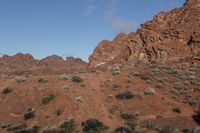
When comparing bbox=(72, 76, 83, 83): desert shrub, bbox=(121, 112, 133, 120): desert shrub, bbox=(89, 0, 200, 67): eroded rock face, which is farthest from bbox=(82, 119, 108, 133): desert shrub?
bbox=(89, 0, 200, 67): eroded rock face

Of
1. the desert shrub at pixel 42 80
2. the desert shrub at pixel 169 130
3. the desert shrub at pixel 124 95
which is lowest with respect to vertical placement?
the desert shrub at pixel 169 130

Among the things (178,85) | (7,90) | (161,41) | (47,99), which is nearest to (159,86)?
(178,85)

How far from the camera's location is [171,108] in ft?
84.1

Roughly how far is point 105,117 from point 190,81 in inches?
527


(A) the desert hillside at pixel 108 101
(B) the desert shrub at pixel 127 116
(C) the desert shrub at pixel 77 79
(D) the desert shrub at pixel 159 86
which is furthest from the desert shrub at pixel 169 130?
(C) the desert shrub at pixel 77 79

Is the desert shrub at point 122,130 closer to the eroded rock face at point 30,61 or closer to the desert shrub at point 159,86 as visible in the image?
the desert shrub at point 159,86

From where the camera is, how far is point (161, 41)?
52719mm

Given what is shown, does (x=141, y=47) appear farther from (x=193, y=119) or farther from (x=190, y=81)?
(x=193, y=119)

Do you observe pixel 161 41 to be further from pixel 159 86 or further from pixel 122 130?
Answer: pixel 122 130

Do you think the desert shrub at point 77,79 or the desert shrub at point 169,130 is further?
the desert shrub at point 77,79

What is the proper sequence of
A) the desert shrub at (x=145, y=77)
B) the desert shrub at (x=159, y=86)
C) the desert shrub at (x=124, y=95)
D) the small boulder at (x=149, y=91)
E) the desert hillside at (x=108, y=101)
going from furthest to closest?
the desert shrub at (x=145, y=77) → the desert shrub at (x=159, y=86) → the small boulder at (x=149, y=91) → the desert shrub at (x=124, y=95) → the desert hillside at (x=108, y=101)

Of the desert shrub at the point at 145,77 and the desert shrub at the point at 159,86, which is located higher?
the desert shrub at the point at 145,77

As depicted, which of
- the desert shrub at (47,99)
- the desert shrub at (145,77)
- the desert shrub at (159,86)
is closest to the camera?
the desert shrub at (47,99)

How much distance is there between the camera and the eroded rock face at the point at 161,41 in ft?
166
